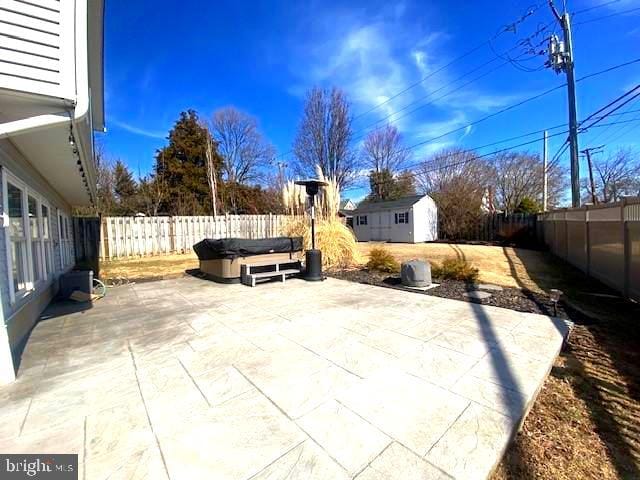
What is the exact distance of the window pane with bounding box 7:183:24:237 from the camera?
3.24 meters

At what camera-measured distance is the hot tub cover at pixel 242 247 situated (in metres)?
5.72

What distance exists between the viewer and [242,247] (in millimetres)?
5805

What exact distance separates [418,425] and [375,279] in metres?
4.37

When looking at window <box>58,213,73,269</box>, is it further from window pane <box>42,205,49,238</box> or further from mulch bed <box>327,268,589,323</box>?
mulch bed <box>327,268,589,323</box>

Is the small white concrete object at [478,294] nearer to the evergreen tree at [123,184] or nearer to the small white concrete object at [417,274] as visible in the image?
the small white concrete object at [417,274]

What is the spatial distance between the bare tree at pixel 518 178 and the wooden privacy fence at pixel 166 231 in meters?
18.4

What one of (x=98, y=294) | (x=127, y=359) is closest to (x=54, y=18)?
(x=127, y=359)

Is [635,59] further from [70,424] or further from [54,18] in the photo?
[70,424]

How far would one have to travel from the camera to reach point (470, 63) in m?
10.9

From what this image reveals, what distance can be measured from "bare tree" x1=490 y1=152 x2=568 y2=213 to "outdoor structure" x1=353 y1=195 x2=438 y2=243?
8.51m

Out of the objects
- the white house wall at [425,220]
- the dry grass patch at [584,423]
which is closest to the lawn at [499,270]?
the dry grass patch at [584,423]

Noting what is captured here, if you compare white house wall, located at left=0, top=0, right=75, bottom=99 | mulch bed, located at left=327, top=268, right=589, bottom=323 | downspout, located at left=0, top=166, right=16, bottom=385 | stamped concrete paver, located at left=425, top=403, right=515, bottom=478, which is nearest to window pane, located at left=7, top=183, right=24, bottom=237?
downspout, located at left=0, top=166, right=16, bottom=385

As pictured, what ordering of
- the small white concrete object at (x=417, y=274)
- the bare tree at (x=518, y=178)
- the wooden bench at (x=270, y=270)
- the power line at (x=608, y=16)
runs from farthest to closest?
the bare tree at (x=518, y=178) < the power line at (x=608, y=16) < the wooden bench at (x=270, y=270) < the small white concrete object at (x=417, y=274)

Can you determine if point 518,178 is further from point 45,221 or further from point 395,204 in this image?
point 45,221
